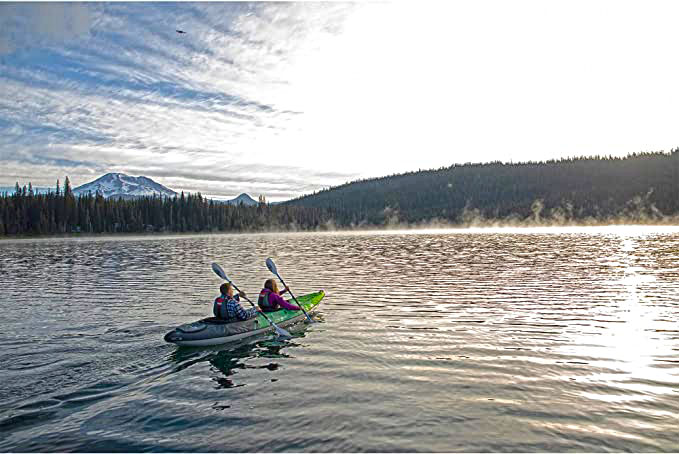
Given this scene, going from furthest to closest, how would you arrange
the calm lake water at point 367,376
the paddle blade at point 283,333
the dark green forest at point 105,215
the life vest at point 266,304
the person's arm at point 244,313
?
the dark green forest at point 105,215 → the life vest at point 266,304 → the paddle blade at point 283,333 → the person's arm at point 244,313 → the calm lake water at point 367,376

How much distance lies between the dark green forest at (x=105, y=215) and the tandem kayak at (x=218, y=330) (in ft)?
473

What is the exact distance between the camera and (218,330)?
53.5ft

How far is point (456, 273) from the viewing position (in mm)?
34469

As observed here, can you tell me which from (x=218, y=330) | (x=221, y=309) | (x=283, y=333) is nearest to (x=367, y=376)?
(x=283, y=333)

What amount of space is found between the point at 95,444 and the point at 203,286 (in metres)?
22.6

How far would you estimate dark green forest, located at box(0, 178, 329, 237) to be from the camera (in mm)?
138375

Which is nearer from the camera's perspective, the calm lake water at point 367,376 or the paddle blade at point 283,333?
the calm lake water at point 367,376

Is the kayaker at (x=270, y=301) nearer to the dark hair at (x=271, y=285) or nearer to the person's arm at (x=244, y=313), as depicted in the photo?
the dark hair at (x=271, y=285)

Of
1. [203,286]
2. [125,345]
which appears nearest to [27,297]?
[203,286]

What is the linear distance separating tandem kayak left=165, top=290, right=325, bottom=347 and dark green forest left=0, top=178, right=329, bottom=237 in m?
144

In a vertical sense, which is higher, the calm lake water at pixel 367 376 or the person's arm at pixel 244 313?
the person's arm at pixel 244 313

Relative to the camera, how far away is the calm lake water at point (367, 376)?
9.18m

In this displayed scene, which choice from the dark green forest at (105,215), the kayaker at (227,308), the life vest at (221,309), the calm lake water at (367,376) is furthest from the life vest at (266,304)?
the dark green forest at (105,215)

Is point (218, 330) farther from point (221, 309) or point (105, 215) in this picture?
point (105, 215)
